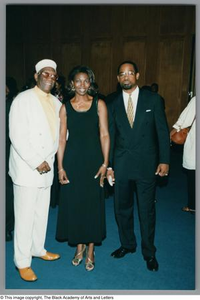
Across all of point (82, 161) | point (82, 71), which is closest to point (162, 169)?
point (82, 161)

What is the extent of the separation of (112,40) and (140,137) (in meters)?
7.72

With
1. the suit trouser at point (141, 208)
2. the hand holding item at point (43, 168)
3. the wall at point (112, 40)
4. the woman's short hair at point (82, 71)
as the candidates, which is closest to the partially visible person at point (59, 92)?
the woman's short hair at point (82, 71)

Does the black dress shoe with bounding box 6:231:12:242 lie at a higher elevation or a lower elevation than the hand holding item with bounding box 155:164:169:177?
lower

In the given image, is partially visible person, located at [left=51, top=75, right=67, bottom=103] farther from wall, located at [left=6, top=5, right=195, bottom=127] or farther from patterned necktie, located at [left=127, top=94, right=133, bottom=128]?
wall, located at [left=6, top=5, right=195, bottom=127]

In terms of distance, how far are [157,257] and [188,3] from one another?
251 cm

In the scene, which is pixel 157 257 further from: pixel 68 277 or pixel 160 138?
pixel 160 138

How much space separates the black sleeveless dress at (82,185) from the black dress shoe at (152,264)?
0.54m

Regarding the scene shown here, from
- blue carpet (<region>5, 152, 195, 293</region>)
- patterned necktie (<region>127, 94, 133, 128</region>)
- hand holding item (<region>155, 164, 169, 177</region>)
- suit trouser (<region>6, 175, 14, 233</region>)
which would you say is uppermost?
patterned necktie (<region>127, 94, 133, 128</region>)

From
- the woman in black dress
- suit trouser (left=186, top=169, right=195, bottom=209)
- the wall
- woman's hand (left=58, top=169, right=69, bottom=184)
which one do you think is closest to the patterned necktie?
the woman in black dress

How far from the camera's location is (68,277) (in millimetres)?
3051

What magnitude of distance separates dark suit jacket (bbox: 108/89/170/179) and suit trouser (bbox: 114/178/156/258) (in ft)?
0.33

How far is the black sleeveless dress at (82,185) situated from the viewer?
292cm

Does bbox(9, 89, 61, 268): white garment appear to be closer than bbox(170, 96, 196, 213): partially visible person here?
Yes

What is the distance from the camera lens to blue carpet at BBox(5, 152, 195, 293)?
296cm
